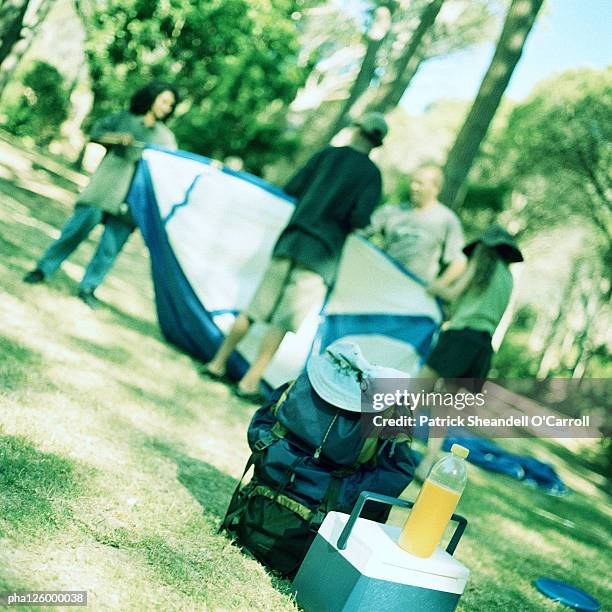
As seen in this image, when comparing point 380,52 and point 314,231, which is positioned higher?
point 380,52

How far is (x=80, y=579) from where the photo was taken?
2381mm

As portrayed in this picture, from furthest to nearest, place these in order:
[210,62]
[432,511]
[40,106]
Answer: [40,106] → [210,62] → [432,511]

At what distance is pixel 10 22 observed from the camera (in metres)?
8.48

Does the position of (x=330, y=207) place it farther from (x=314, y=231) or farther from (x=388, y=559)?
(x=388, y=559)

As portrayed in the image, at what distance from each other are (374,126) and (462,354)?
5.40 ft

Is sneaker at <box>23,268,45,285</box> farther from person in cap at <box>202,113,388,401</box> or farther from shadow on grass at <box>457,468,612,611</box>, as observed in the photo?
shadow on grass at <box>457,468,612,611</box>

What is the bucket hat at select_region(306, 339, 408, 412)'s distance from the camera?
9.87 feet

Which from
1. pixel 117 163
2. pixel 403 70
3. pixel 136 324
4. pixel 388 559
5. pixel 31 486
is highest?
pixel 403 70

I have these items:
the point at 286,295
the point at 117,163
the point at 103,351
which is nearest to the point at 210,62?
the point at 117,163

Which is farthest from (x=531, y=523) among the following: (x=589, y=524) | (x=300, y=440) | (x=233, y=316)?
(x=300, y=440)

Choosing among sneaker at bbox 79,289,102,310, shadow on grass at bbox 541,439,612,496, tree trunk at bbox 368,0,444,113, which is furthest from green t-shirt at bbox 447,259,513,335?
shadow on grass at bbox 541,439,612,496

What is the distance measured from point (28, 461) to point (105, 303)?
3881 millimetres

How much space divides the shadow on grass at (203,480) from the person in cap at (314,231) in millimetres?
1540

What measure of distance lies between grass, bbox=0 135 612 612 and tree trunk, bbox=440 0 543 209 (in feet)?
9.56
